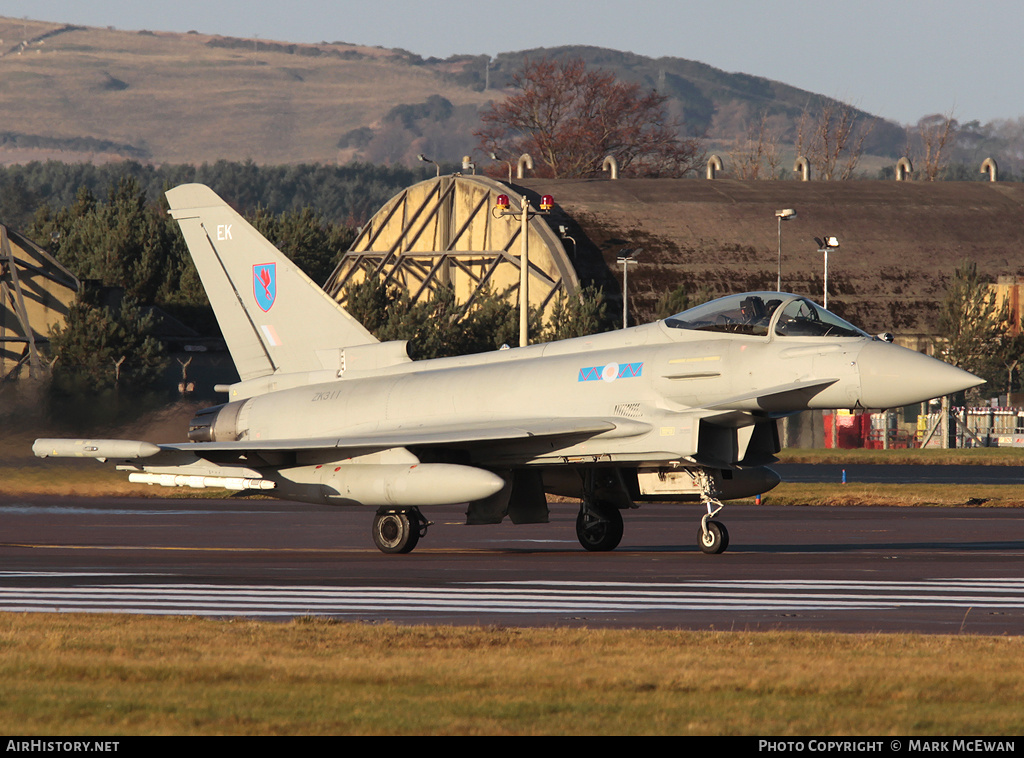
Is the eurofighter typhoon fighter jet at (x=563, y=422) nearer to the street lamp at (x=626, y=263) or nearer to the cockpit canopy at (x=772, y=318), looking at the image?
the cockpit canopy at (x=772, y=318)

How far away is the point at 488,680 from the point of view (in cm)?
833

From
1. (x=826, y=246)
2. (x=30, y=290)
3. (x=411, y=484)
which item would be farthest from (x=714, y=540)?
(x=30, y=290)

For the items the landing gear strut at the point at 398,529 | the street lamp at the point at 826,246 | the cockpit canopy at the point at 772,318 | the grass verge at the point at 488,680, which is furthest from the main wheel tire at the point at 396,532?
the street lamp at the point at 826,246

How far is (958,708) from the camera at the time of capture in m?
7.58

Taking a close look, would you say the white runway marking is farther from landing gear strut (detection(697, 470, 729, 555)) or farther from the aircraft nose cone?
landing gear strut (detection(697, 470, 729, 555))

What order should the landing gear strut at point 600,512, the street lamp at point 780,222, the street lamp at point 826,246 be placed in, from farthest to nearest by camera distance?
the street lamp at point 826,246 → the street lamp at point 780,222 → the landing gear strut at point 600,512

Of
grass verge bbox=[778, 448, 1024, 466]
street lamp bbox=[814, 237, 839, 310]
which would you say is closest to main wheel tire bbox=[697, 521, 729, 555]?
grass verge bbox=[778, 448, 1024, 466]

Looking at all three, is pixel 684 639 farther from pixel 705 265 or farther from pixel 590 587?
pixel 705 265

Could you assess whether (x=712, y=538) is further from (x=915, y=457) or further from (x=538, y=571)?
(x=915, y=457)

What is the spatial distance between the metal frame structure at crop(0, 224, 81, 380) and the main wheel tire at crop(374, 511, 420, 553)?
35.0 meters

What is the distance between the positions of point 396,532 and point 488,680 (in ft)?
35.6

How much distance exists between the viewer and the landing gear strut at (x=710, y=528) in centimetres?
1805

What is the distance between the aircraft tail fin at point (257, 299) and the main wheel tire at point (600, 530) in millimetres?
4603

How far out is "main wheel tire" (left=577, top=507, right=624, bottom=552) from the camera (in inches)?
755
